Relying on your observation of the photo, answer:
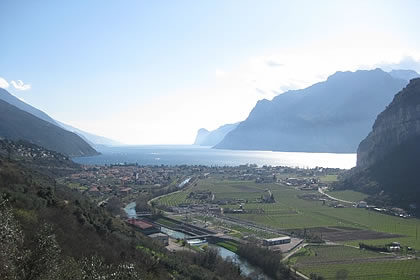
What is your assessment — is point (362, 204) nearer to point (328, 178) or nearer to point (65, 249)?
point (328, 178)

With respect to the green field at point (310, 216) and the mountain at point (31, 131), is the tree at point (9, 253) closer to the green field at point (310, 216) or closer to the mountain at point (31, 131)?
the green field at point (310, 216)

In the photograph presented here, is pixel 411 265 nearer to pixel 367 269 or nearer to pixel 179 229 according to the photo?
pixel 367 269

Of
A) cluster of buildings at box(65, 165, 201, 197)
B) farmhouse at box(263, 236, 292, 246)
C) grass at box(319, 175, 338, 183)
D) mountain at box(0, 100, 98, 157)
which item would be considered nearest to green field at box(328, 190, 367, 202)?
grass at box(319, 175, 338, 183)

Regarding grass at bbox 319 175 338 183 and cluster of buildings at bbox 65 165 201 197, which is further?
grass at bbox 319 175 338 183

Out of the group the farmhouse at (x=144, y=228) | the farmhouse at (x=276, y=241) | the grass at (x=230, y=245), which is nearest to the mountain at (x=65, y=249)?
the grass at (x=230, y=245)

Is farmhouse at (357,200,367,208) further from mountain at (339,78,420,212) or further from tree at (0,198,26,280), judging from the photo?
tree at (0,198,26,280)

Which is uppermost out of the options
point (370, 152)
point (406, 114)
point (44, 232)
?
point (406, 114)

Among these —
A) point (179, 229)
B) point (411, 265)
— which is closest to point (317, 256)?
point (411, 265)
